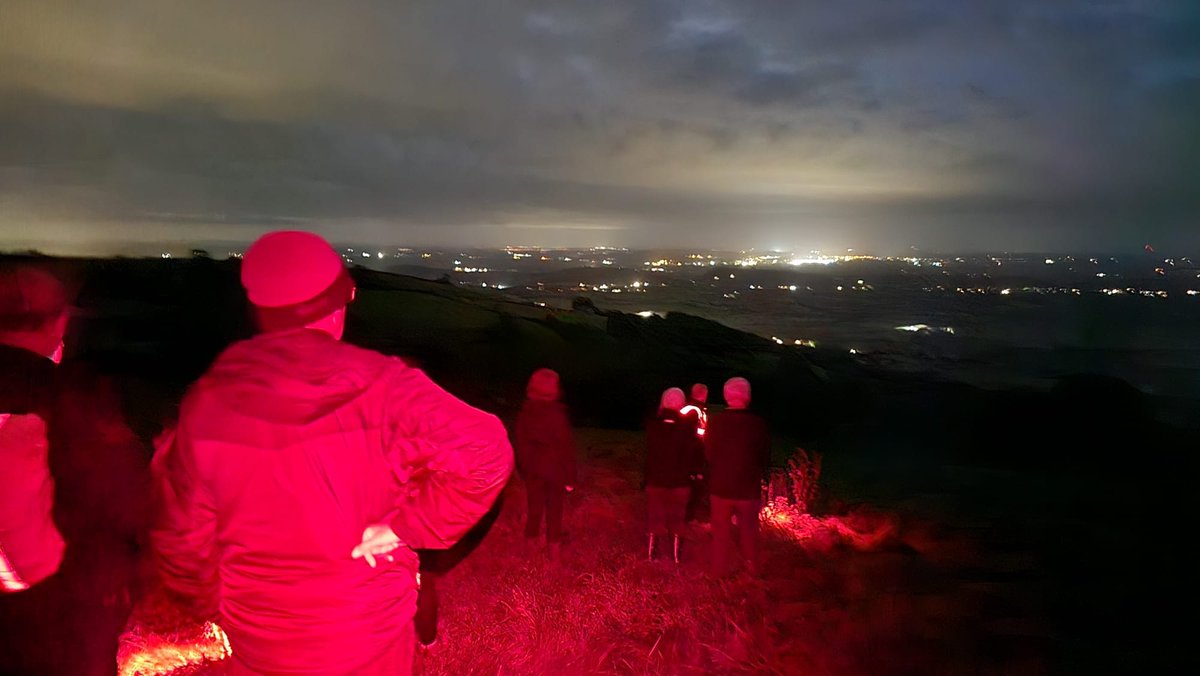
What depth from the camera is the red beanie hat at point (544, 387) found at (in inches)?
271

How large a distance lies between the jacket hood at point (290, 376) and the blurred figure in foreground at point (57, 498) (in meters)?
0.99

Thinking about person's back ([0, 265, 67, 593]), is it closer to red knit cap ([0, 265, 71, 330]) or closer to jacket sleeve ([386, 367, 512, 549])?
red knit cap ([0, 265, 71, 330])

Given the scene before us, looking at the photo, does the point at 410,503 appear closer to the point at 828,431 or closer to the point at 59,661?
the point at 59,661

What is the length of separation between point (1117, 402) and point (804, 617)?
97.5ft

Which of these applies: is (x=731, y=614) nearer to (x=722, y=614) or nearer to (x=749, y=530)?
(x=722, y=614)

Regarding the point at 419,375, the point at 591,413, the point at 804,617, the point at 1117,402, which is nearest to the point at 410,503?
the point at 419,375

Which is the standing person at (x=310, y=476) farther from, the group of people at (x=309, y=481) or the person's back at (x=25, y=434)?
the person's back at (x=25, y=434)

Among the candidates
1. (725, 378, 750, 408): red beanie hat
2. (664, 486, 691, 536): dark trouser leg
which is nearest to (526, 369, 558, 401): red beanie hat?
(664, 486, 691, 536): dark trouser leg

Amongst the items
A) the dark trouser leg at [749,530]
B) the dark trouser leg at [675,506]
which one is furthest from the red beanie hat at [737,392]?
the dark trouser leg at [675,506]

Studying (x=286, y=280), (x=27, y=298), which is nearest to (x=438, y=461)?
(x=286, y=280)

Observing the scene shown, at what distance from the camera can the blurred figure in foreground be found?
2320mm

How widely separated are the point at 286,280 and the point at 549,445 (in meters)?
5.18

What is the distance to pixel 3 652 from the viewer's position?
2.48 metres

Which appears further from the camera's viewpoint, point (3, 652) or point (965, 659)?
point (965, 659)
